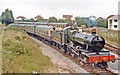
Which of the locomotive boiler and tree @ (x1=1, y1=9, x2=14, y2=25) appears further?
tree @ (x1=1, y1=9, x2=14, y2=25)

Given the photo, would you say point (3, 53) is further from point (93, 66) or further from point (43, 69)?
point (93, 66)

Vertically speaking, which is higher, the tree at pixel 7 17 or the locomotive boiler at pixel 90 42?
the tree at pixel 7 17

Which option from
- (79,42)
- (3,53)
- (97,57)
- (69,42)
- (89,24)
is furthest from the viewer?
(89,24)

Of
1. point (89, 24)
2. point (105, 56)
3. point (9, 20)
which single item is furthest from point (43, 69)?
point (9, 20)

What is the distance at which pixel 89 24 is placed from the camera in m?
58.8

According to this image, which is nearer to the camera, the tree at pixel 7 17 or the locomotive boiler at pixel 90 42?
the locomotive boiler at pixel 90 42

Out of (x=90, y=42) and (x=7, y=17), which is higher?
(x=7, y=17)

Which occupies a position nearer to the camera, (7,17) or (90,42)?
(90,42)

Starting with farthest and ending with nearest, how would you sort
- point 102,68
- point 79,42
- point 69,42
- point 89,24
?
1. point 89,24
2. point 69,42
3. point 79,42
4. point 102,68

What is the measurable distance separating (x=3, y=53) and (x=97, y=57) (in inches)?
285

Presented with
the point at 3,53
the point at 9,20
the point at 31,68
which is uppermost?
the point at 9,20

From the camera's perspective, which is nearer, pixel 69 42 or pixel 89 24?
pixel 69 42

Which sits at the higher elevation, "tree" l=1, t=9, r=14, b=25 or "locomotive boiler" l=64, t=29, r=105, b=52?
"tree" l=1, t=9, r=14, b=25

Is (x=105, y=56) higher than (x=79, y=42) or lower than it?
lower
